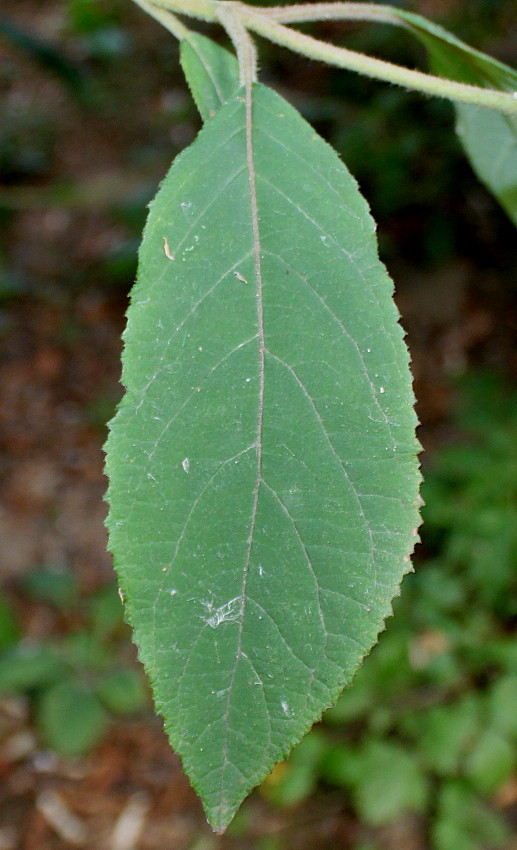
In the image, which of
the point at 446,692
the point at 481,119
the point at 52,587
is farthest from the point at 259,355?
the point at 52,587

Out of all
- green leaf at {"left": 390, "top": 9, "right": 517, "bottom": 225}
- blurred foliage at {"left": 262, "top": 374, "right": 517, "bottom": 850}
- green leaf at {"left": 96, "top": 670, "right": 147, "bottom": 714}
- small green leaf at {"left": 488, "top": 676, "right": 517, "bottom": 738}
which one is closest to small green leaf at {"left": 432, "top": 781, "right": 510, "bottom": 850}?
blurred foliage at {"left": 262, "top": 374, "right": 517, "bottom": 850}

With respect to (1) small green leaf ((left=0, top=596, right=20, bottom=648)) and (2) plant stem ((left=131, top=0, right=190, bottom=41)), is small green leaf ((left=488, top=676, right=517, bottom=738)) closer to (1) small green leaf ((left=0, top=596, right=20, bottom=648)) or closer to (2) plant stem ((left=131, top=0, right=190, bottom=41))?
(1) small green leaf ((left=0, top=596, right=20, bottom=648))

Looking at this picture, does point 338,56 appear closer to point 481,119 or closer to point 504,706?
point 481,119

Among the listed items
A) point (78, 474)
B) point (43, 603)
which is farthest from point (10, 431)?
point (43, 603)

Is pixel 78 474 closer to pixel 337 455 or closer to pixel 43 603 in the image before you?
pixel 43 603

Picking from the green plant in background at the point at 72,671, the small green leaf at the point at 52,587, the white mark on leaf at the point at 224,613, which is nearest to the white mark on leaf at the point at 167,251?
the white mark on leaf at the point at 224,613

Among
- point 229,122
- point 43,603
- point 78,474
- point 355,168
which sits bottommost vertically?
point 43,603
